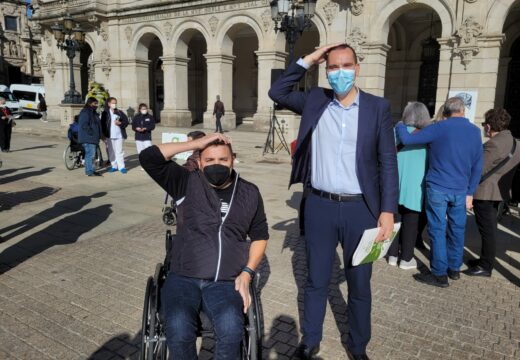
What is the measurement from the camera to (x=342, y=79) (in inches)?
102

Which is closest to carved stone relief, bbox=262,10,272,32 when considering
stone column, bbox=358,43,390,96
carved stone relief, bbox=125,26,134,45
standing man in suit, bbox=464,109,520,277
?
stone column, bbox=358,43,390,96

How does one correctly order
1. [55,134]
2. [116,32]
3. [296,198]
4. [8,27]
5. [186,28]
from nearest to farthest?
[296,198] < [55,134] < [186,28] < [116,32] < [8,27]

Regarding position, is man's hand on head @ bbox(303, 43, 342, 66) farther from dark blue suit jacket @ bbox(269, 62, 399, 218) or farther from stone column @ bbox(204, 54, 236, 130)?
stone column @ bbox(204, 54, 236, 130)

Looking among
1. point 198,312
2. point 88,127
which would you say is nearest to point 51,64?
point 88,127

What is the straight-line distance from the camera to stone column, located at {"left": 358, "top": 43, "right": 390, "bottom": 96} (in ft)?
54.2

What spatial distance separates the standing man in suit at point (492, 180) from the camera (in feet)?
14.3

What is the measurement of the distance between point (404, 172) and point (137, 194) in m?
5.45

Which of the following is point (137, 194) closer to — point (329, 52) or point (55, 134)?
point (329, 52)

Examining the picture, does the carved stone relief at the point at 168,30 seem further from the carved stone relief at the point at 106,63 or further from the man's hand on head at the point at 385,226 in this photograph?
the man's hand on head at the point at 385,226

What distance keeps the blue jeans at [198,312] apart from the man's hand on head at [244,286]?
3 centimetres

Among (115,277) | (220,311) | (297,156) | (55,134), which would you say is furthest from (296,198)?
(55,134)

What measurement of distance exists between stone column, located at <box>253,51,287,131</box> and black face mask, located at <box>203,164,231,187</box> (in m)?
17.8

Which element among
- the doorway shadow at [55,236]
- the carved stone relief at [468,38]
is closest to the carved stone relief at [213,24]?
the carved stone relief at [468,38]

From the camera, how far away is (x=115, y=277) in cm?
418
